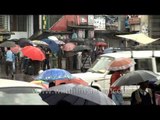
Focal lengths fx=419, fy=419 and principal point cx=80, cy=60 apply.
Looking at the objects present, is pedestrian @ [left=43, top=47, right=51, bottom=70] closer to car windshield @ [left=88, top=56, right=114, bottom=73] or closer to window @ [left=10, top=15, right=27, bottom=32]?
window @ [left=10, top=15, right=27, bottom=32]

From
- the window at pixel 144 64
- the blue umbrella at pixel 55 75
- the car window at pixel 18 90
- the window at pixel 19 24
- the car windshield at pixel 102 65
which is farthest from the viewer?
the window at pixel 19 24

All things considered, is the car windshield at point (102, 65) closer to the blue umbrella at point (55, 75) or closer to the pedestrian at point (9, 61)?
the blue umbrella at point (55, 75)

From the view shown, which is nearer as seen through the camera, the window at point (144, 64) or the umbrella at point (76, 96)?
the umbrella at point (76, 96)

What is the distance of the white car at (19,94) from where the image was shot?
4.26 m

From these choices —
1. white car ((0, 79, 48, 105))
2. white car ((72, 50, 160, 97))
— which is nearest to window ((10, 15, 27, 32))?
white car ((72, 50, 160, 97))

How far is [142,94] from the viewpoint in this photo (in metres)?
5.87

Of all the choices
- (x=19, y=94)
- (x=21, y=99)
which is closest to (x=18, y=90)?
(x=19, y=94)

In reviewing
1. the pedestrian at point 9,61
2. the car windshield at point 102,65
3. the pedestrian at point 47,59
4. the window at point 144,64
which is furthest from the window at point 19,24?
the window at point 144,64

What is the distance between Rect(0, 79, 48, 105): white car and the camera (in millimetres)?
4258

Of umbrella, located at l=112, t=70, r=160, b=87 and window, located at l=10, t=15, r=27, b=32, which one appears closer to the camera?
umbrella, located at l=112, t=70, r=160, b=87
